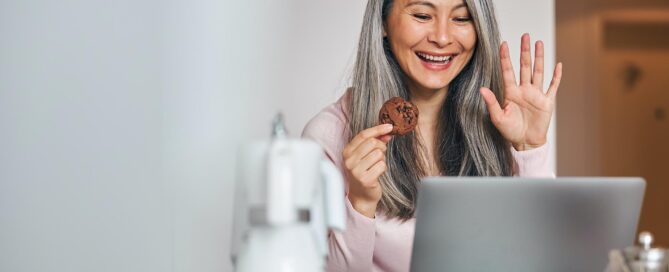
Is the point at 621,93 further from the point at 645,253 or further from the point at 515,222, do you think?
the point at 645,253

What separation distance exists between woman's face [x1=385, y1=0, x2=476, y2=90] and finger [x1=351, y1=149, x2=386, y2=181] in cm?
66

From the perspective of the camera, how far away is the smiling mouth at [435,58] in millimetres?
2674

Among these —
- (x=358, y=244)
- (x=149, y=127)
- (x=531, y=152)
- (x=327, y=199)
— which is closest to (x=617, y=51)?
(x=531, y=152)

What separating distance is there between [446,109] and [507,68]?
211mm

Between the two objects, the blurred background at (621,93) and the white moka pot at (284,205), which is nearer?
the white moka pot at (284,205)

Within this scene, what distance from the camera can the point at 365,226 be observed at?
7.45 ft

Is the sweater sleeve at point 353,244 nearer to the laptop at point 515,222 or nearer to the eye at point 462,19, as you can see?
the eye at point 462,19

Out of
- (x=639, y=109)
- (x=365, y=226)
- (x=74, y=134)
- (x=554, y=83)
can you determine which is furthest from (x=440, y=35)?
(x=639, y=109)

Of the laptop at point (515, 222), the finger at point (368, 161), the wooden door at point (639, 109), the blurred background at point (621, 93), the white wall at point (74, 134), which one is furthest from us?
the wooden door at point (639, 109)

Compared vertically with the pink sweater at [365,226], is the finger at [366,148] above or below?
above

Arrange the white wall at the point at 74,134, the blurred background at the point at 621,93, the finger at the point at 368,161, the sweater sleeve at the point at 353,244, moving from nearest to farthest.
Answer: the white wall at the point at 74,134
the finger at the point at 368,161
the sweater sleeve at the point at 353,244
the blurred background at the point at 621,93

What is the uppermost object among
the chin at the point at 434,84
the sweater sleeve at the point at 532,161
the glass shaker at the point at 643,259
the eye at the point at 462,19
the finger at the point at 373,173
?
the eye at the point at 462,19

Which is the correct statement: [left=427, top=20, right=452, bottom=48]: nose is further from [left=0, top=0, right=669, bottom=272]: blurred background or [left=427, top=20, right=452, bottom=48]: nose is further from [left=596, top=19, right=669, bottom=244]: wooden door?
[left=596, top=19, right=669, bottom=244]: wooden door

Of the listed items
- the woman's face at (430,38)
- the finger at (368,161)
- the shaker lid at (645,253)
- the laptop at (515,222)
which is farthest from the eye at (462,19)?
the shaker lid at (645,253)
